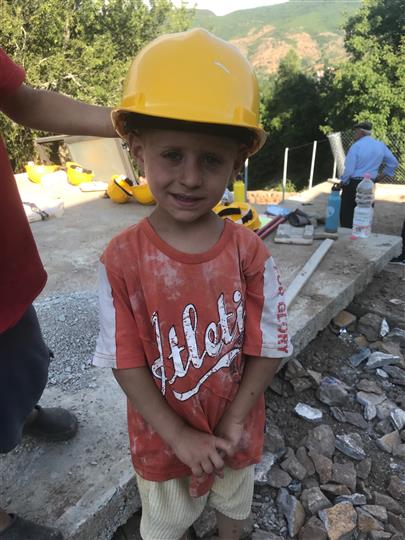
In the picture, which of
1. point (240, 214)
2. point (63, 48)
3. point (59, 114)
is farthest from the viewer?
point (63, 48)

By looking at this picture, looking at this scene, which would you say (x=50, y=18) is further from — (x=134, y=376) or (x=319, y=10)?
(x=319, y=10)

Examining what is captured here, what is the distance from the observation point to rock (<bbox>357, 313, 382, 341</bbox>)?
10.4 feet

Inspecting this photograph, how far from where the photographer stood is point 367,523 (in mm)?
1860

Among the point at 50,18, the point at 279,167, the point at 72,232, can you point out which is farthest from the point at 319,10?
the point at 72,232

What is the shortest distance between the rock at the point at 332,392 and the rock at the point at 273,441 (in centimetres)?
43

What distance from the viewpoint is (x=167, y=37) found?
101 centimetres

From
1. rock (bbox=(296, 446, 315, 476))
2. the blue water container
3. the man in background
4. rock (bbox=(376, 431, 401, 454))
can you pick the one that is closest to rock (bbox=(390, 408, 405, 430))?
rock (bbox=(376, 431, 401, 454))

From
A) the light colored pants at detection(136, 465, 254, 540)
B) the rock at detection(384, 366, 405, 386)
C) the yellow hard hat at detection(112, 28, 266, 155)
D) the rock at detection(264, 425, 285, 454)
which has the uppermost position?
the yellow hard hat at detection(112, 28, 266, 155)

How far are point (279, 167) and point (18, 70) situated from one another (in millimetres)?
26313

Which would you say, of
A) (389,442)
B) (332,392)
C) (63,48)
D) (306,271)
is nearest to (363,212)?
(306,271)

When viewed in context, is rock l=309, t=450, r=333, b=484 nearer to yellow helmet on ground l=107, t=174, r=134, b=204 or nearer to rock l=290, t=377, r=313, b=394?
rock l=290, t=377, r=313, b=394

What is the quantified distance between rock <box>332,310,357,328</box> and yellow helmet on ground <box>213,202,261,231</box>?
1276 mm

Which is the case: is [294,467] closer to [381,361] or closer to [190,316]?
[381,361]

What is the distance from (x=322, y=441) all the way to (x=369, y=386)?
1.98ft
